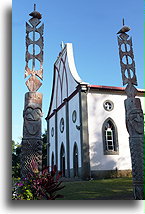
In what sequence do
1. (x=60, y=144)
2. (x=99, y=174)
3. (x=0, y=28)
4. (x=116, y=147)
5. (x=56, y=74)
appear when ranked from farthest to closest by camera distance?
(x=56, y=74) < (x=60, y=144) < (x=116, y=147) < (x=99, y=174) < (x=0, y=28)

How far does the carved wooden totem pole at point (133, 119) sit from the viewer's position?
4.76 meters

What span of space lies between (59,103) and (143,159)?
1307 centimetres

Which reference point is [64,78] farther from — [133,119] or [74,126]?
[133,119]

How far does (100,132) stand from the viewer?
13.2 meters

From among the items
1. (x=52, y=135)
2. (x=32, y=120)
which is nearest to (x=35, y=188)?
(x=32, y=120)

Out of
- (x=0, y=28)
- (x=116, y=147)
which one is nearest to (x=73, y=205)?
(x=0, y=28)

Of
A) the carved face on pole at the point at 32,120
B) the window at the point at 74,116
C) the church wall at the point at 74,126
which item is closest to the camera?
the carved face on pole at the point at 32,120

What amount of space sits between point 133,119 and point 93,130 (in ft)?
26.6

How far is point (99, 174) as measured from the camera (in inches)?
Answer: 493

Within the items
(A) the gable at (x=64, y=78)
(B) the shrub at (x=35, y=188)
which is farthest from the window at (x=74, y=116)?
(B) the shrub at (x=35, y=188)

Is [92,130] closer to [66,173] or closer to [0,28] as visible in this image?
[66,173]

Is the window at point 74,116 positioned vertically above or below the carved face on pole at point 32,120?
above

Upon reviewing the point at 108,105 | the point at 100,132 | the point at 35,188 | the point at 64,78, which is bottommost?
the point at 35,188

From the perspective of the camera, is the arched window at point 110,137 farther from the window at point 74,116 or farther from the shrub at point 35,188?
the shrub at point 35,188
